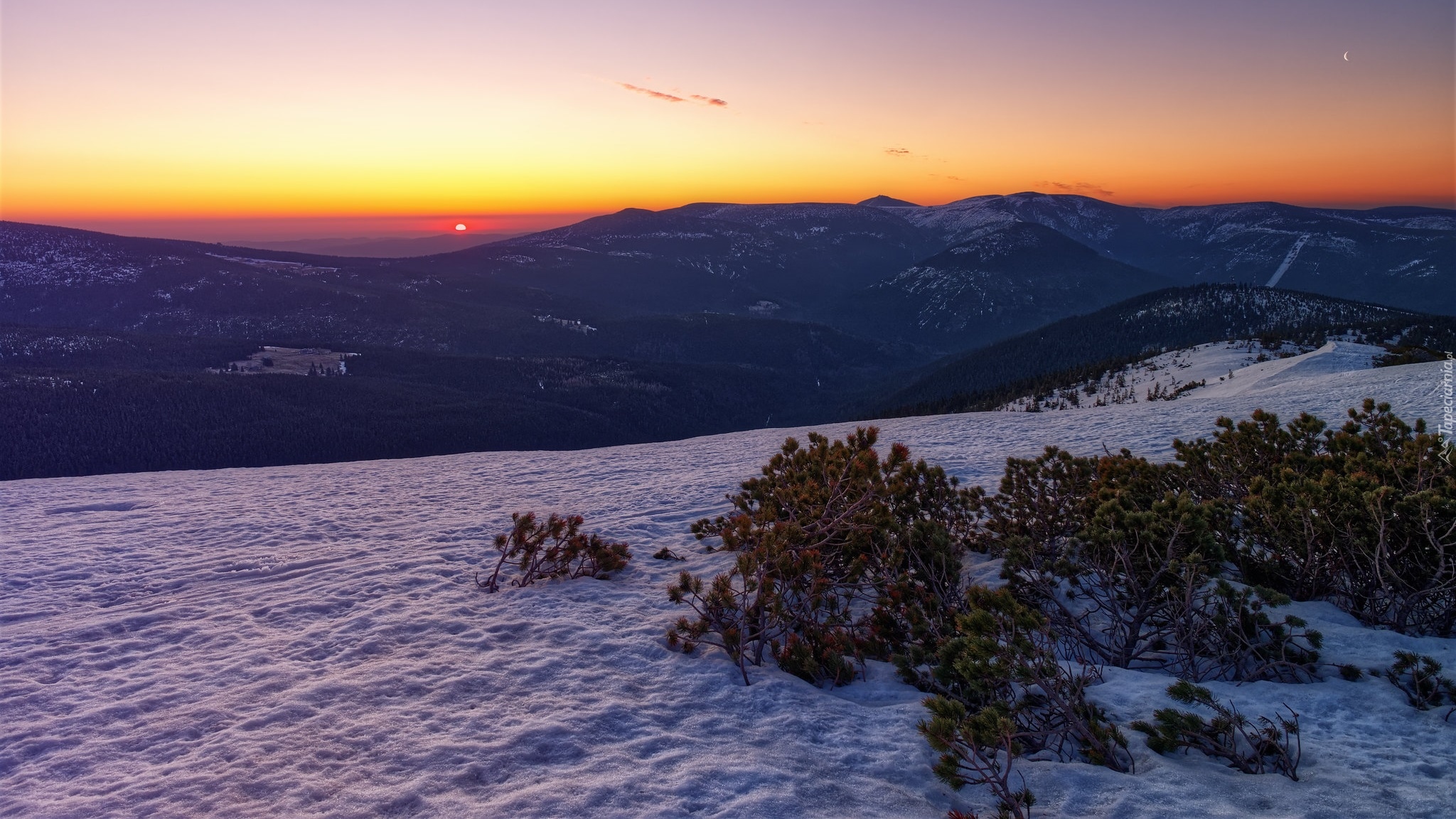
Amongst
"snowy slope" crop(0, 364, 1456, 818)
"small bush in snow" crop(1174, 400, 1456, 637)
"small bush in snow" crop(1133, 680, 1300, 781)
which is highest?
"small bush in snow" crop(1174, 400, 1456, 637)

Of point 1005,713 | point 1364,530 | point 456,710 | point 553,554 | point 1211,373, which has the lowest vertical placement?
point 456,710

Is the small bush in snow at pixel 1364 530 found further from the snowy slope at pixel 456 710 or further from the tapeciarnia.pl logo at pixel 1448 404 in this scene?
the tapeciarnia.pl logo at pixel 1448 404

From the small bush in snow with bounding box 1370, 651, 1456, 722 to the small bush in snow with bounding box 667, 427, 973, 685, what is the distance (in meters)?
3.41

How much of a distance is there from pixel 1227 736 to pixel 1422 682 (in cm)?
181

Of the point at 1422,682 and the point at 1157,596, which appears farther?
the point at 1157,596

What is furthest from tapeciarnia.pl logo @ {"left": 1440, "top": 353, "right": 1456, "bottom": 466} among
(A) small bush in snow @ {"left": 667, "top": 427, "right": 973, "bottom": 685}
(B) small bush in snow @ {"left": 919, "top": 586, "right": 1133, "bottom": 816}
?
(B) small bush in snow @ {"left": 919, "top": 586, "right": 1133, "bottom": 816}

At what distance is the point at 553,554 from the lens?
8977 millimetres

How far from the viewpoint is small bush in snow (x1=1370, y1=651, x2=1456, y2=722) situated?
5.03 metres

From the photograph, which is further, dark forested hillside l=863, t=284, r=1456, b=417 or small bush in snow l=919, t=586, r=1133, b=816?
dark forested hillside l=863, t=284, r=1456, b=417

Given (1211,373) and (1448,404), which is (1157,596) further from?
(1211,373)

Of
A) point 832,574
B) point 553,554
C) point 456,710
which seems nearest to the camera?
point 456,710

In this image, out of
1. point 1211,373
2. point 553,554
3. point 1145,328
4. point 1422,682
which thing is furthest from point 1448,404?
point 1145,328

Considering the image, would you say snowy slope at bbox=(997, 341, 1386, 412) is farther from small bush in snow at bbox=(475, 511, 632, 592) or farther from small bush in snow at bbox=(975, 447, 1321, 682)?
small bush in snow at bbox=(475, 511, 632, 592)

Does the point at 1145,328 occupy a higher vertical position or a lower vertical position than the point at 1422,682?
higher
